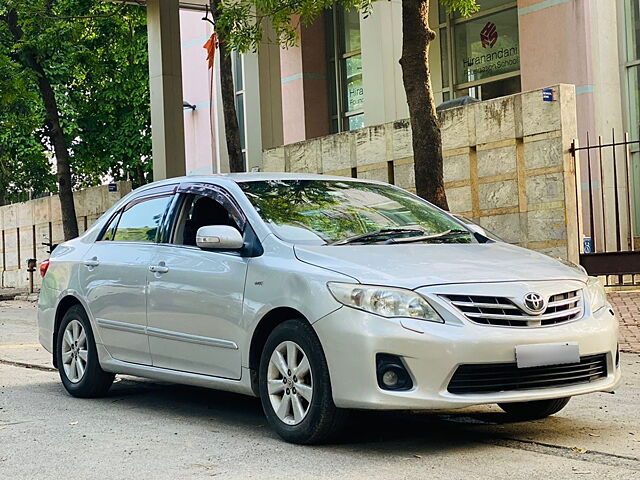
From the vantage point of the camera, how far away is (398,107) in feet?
76.0

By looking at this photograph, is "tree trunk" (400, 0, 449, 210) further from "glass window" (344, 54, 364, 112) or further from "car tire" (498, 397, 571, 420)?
"glass window" (344, 54, 364, 112)

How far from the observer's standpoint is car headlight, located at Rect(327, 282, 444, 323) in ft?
19.1

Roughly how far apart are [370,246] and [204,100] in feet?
87.5

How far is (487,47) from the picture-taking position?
22766 millimetres

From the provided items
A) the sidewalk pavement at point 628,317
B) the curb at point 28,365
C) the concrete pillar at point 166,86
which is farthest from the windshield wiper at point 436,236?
the concrete pillar at point 166,86

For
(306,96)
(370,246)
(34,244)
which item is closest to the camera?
(370,246)

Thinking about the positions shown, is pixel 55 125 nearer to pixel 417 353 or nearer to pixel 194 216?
pixel 194 216

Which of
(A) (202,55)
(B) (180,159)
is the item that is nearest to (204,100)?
(A) (202,55)

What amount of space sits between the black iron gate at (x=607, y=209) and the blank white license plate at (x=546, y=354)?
1014 cm

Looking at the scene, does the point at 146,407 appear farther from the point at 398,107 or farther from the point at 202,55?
the point at 202,55

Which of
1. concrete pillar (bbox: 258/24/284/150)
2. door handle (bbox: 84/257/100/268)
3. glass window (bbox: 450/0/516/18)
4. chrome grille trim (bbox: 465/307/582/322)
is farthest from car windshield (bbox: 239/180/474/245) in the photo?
concrete pillar (bbox: 258/24/284/150)

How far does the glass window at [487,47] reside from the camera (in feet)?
72.4

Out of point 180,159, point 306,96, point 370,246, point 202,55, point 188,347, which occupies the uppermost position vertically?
point 202,55

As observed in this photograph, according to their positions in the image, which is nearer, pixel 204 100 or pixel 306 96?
pixel 306 96
